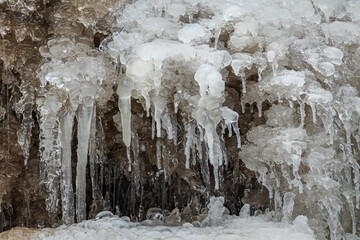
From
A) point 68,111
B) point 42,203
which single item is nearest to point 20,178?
point 42,203

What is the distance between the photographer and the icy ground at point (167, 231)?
330cm

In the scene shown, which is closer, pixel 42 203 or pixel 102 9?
pixel 102 9

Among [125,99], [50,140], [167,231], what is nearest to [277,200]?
[167,231]

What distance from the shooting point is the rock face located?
11.6 feet

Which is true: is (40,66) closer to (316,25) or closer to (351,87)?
(316,25)

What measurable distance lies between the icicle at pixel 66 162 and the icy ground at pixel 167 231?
0.40m

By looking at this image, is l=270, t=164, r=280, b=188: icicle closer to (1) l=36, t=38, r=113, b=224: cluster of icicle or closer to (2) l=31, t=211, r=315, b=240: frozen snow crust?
(2) l=31, t=211, r=315, b=240: frozen snow crust

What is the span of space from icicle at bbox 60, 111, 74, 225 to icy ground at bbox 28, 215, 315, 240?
401mm

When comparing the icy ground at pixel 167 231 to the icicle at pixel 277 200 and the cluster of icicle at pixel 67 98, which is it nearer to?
the cluster of icicle at pixel 67 98

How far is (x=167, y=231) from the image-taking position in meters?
3.36

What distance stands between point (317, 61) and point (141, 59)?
1.32 meters

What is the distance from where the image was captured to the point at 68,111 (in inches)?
145

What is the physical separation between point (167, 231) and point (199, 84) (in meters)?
1.04

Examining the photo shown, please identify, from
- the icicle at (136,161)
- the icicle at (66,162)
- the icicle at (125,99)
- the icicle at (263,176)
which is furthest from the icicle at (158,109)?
the icicle at (263,176)
